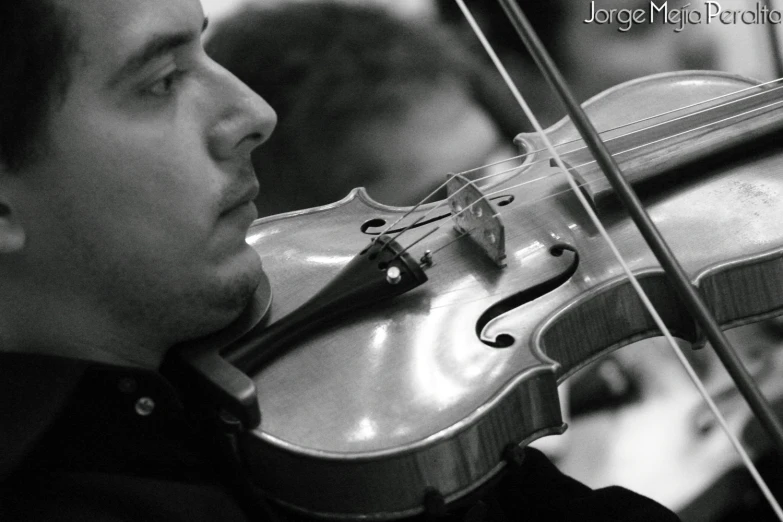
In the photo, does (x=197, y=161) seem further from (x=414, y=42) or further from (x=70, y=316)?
(x=414, y=42)

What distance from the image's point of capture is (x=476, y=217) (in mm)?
842

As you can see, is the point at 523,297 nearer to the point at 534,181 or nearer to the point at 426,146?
the point at 534,181

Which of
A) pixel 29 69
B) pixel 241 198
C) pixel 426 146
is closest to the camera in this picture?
pixel 29 69

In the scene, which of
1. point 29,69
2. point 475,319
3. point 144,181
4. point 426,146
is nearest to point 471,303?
point 475,319

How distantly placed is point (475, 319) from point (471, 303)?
2 cm

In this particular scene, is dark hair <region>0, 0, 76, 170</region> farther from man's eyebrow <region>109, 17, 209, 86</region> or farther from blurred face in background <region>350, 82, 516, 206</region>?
blurred face in background <region>350, 82, 516, 206</region>

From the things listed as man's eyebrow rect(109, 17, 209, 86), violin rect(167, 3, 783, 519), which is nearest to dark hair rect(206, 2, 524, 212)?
violin rect(167, 3, 783, 519)

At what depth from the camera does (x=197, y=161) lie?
0.67 m

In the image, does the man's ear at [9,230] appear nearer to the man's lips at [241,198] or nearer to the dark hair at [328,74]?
the man's lips at [241,198]

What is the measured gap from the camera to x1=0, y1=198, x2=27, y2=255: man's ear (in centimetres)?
64

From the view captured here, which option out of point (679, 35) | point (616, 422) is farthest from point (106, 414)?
point (679, 35)

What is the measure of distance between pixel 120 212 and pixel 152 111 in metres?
0.08

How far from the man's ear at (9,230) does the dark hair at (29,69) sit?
0.04 metres

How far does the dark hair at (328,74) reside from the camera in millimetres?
1302
